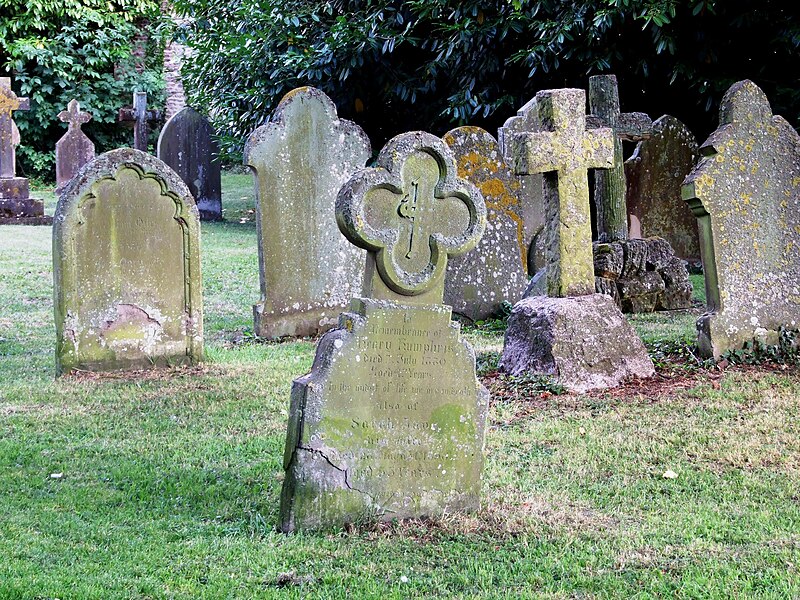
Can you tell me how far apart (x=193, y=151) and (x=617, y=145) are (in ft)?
35.4

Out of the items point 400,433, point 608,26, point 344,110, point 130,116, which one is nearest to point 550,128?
point 400,433

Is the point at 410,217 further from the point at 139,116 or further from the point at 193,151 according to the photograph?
the point at 139,116

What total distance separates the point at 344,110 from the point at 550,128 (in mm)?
8492

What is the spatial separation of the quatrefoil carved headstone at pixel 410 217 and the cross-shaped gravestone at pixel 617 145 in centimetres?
606

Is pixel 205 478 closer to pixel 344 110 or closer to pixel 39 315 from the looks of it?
pixel 39 315

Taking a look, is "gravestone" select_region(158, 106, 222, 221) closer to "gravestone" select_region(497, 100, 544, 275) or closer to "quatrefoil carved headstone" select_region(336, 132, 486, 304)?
"gravestone" select_region(497, 100, 544, 275)

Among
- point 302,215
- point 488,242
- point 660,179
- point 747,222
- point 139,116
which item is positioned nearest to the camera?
point 747,222

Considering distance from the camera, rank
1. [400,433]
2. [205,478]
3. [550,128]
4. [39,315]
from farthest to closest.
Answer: [39,315], [550,128], [205,478], [400,433]

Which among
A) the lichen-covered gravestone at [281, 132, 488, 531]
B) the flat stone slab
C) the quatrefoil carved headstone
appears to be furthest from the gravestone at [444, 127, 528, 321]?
the lichen-covered gravestone at [281, 132, 488, 531]

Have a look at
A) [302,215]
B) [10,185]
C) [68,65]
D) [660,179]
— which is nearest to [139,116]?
[10,185]

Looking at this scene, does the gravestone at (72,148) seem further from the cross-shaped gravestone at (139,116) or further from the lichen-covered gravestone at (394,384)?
the lichen-covered gravestone at (394,384)

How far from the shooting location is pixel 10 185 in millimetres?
19125

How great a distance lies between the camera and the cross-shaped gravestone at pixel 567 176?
7523mm

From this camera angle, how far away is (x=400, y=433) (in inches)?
184
